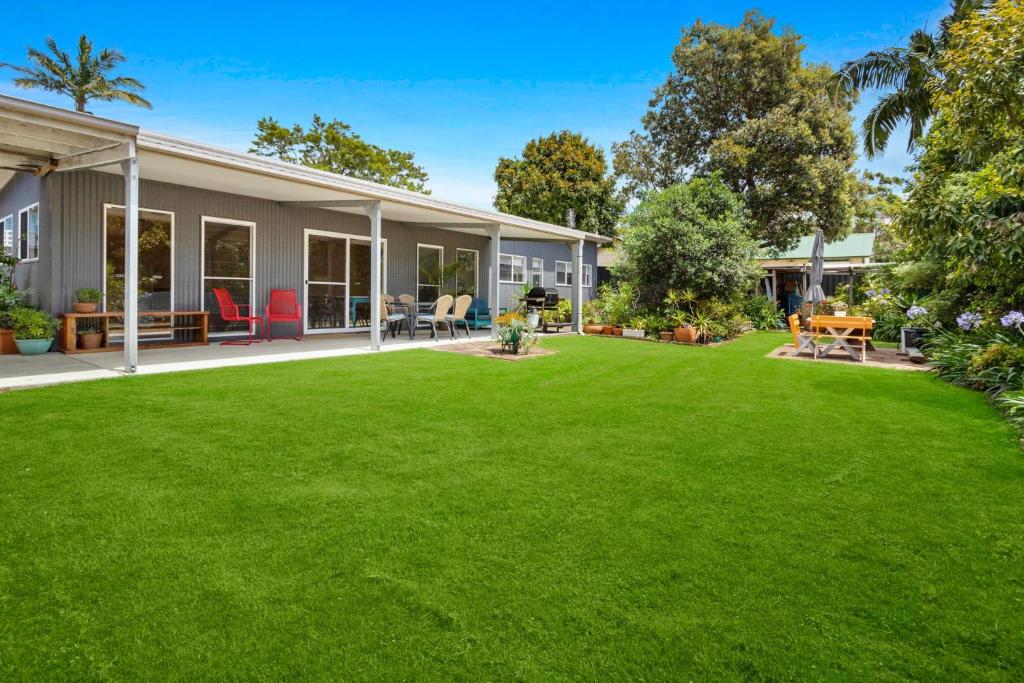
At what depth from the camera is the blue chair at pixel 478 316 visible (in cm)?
1457

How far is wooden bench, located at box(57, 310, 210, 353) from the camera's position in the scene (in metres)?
8.26

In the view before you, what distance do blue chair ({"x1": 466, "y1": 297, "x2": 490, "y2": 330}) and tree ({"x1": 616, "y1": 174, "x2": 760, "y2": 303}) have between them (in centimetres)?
366

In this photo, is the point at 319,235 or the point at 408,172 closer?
the point at 319,235

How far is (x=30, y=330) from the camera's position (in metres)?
7.81

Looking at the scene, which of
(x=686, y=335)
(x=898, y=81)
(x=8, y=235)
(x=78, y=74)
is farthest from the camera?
(x=78, y=74)

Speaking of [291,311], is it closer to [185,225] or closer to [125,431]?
[185,225]

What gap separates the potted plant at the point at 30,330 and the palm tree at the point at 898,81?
53.4 feet

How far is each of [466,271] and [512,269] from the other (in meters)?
2.12

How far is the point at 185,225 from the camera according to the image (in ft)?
32.0

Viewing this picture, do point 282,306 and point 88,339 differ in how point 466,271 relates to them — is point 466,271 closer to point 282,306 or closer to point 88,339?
point 282,306

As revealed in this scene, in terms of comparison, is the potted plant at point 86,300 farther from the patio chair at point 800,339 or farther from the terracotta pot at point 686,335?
the patio chair at point 800,339

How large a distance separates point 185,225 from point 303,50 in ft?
51.9

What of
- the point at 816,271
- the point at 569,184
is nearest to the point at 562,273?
the point at 816,271

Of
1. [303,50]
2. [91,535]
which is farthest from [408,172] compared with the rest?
[91,535]
